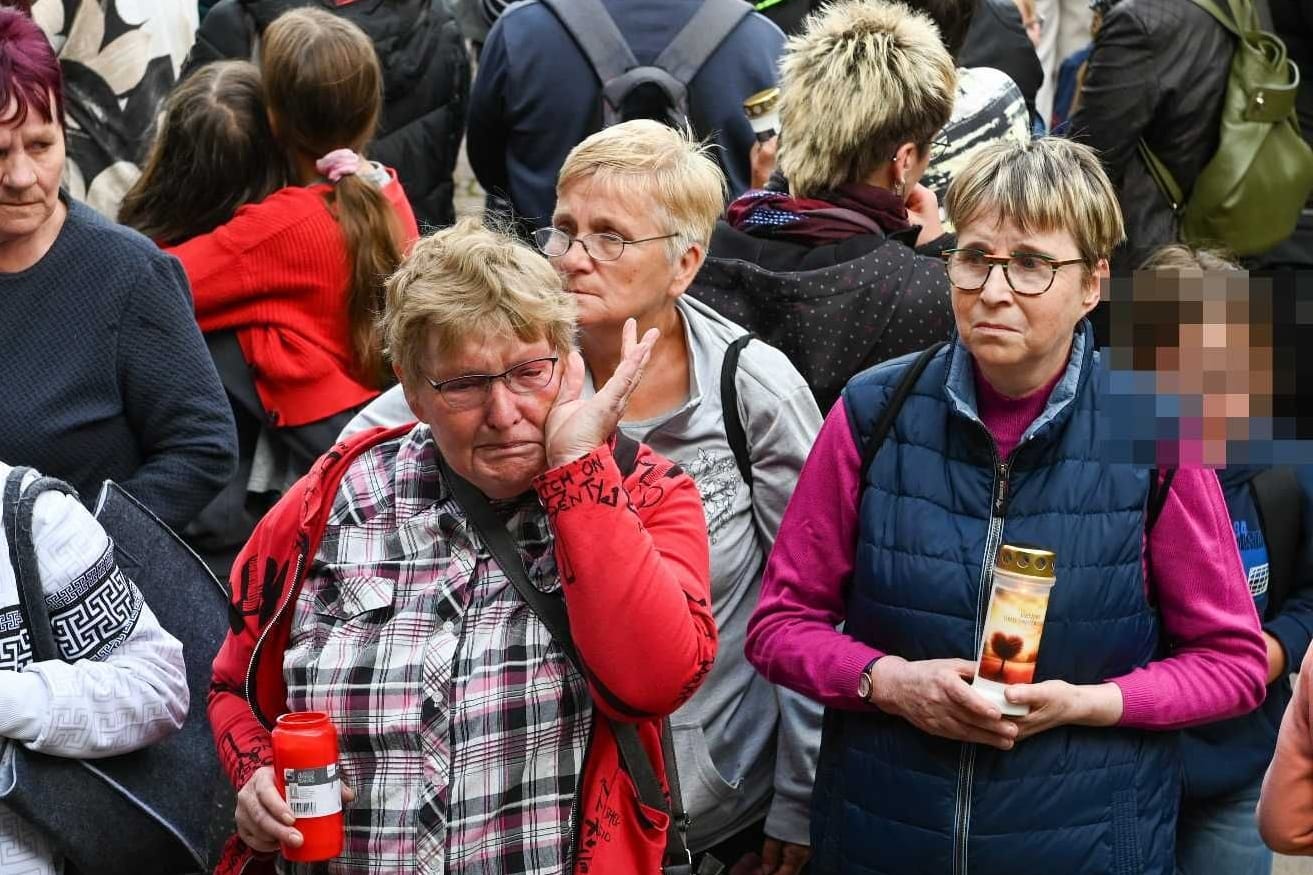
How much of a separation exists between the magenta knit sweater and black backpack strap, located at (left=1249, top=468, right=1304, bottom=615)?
0.40 metres

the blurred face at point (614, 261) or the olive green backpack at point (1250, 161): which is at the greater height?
the blurred face at point (614, 261)

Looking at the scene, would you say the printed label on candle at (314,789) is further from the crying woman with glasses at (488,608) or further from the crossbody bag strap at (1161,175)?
the crossbody bag strap at (1161,175)

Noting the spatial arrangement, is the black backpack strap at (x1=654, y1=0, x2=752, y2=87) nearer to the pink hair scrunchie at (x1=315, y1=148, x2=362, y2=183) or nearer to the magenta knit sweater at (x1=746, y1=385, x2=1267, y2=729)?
the pink hair scrunchie at (x1=315, y1=148, x2=362, y2=183)

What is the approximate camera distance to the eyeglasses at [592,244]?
3.22m

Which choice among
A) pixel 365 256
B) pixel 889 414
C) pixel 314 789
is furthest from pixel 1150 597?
pixel 365 256

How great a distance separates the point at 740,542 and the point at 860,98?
103cm

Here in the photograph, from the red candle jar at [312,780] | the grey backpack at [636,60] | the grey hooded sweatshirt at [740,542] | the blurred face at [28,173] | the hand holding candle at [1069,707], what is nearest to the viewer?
the red candle jar at [312,780]

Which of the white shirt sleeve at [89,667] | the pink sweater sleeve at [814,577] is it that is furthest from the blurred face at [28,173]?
the pink sweater sleeve at [814,577]

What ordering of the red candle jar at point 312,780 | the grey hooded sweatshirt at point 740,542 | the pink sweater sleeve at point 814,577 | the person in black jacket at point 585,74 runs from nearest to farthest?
1. the red candle jar at point 312,780
2. the pink sweater sleeve at point 814,577
3. the grey hooded sweatshirt at point 740,542
4. the person in black jacket at point 585,74

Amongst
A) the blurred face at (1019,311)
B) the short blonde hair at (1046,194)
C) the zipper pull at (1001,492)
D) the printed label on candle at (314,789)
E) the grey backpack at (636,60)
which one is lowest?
the printed label on candle at (314,789)

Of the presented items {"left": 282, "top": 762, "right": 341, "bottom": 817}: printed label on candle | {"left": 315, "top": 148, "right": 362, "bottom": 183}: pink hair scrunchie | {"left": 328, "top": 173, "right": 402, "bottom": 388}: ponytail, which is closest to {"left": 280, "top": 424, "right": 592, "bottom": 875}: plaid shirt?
{"left": 282, "top": 762, "right": 341, "bottom": 817}: printed label on candle

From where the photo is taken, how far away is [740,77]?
466 centimetres

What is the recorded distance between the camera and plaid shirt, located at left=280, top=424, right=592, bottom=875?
2.53 metres

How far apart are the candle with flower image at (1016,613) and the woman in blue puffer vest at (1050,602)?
83 mm
